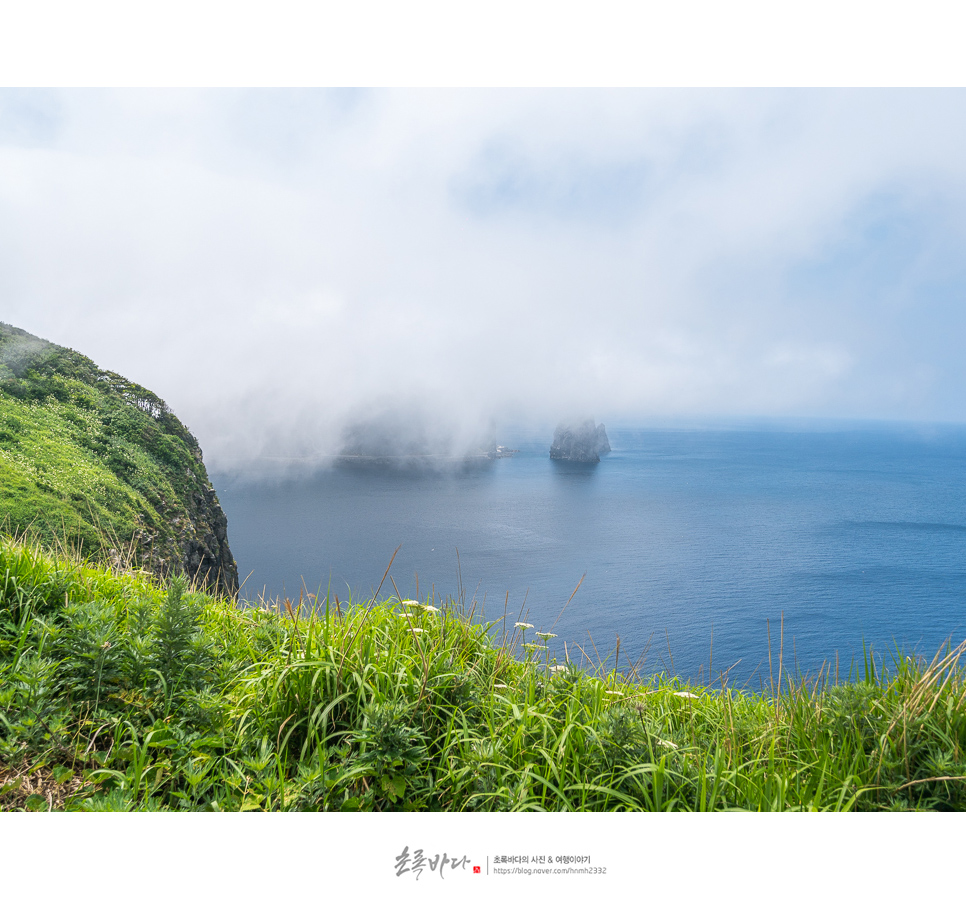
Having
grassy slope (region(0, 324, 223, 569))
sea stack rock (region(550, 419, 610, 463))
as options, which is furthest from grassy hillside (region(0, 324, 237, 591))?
sea stack rock (region(550, 419, 610, 463))

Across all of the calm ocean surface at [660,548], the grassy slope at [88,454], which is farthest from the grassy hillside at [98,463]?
the calm ocean surface at [660,548]

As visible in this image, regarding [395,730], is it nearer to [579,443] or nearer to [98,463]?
[98,463]

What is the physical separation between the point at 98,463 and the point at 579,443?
449 ft

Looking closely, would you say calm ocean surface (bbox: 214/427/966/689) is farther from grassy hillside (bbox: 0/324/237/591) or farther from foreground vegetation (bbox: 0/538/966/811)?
foreground vegetation (bbox: 0/538/966/811)

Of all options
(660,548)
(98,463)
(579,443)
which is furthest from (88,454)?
(579,443)

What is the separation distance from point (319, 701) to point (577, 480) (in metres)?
118

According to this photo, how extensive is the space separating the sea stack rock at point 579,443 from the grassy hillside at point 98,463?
124 meters

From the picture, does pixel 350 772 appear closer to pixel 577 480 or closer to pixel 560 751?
pixel 560 751

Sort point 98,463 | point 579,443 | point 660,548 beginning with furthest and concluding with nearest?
point 579,443 < point 660,548 < point 98,463

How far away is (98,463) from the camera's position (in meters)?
19.5

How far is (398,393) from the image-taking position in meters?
179

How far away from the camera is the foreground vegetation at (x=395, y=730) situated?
248cm

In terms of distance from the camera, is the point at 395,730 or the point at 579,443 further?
the point at 579,443
